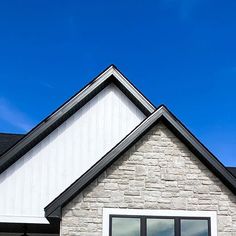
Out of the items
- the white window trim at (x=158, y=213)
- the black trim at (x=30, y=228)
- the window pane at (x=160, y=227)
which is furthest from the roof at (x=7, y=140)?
the window pane at (x=160, y=227)

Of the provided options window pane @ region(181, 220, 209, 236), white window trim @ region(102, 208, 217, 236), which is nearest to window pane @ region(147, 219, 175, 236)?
white window trim @ region(102, 208, 217, 236)

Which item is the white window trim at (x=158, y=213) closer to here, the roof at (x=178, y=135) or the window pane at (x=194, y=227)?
the window pane at (x=194, y=227)

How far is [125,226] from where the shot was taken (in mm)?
12633

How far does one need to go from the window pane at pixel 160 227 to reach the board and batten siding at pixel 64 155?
4275 millimetres

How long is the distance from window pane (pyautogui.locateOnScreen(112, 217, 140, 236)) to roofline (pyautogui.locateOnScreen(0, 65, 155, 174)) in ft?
15.7

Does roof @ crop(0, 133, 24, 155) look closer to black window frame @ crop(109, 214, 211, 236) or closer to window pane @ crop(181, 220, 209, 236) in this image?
black window frame @ crop(109, 214, 211, 236)

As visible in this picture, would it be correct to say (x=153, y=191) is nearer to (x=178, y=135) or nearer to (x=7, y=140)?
(x=178, y=135)

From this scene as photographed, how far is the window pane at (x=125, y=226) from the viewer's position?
41.2 feet

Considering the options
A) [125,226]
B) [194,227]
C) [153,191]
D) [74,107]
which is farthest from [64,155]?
[194,227]

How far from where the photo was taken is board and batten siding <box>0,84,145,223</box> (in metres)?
16.0

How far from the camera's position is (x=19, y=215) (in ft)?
52.2

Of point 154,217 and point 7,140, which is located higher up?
point 7,140

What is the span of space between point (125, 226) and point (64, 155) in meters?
4.86

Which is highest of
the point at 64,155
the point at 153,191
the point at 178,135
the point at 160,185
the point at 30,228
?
the point at 64,155
